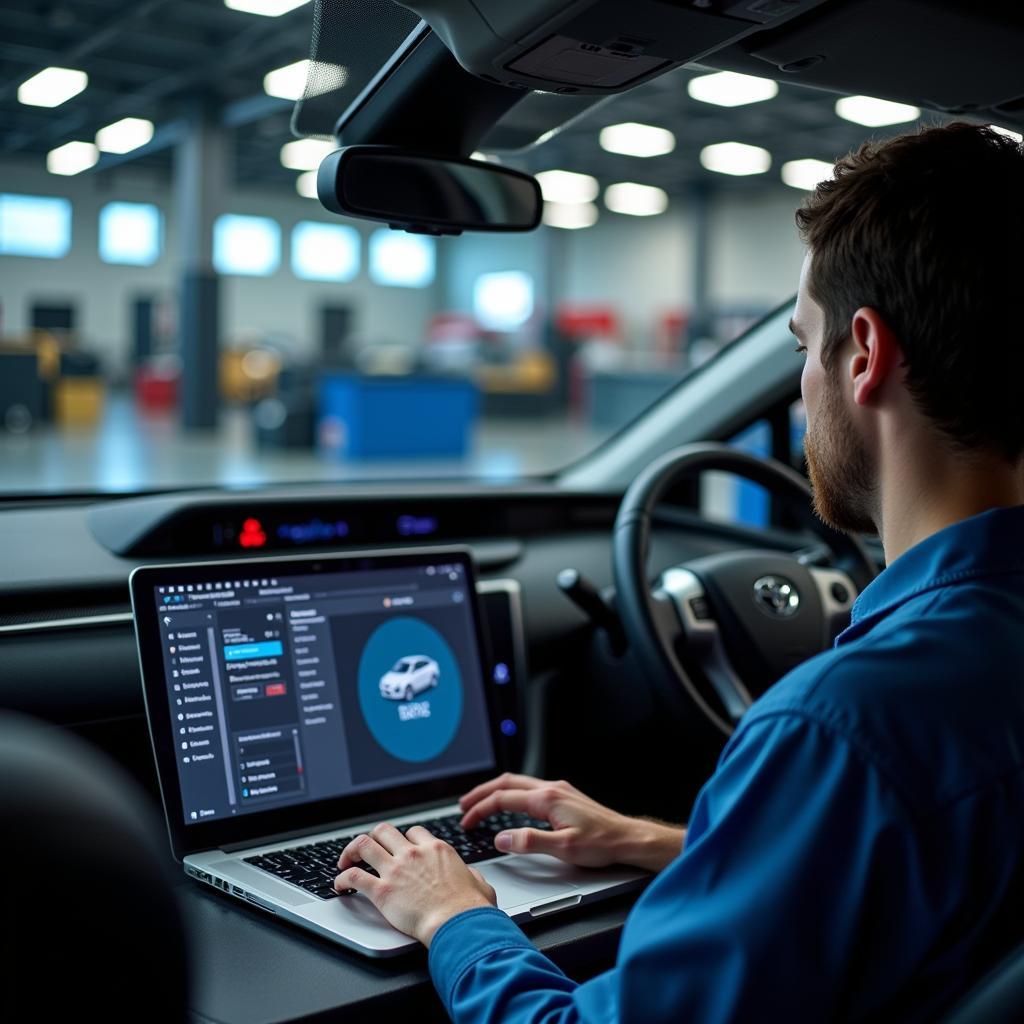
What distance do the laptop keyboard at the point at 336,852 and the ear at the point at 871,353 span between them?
76cm

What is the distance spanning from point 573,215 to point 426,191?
82.3 feet

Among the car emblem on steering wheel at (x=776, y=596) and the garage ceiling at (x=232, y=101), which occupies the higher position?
the garage ceiling at (x=232, y=101)

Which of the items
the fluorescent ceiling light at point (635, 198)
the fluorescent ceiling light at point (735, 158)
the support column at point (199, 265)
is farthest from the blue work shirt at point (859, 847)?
the fluorescent ceiling light at point (635, 198)

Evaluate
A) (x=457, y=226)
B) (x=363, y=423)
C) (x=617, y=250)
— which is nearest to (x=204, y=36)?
(x=363, y=423)

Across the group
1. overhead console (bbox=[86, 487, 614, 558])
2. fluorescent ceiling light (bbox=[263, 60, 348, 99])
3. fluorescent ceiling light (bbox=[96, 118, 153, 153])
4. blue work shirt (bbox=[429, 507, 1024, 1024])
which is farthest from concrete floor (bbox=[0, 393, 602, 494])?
blue work shirt (bbox=[429, 507, 1024, 1024])

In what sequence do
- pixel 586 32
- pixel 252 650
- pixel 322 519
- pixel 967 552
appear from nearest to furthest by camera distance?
pixel 967 552 < pixel 586 32 < pixel 252 650 < pixel 322 519

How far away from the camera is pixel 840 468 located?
103 centimetres

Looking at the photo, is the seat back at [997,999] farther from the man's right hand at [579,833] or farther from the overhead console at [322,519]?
the overhead console at [322,519]

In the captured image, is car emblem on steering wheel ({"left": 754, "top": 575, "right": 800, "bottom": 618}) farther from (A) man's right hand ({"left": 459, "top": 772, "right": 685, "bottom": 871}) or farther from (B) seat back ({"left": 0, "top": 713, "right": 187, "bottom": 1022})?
(B) seat back ({"left": 0, "top": 713, "right": 187, "bottom": 1022})

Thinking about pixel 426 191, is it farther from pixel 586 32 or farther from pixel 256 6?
pixel 256 6

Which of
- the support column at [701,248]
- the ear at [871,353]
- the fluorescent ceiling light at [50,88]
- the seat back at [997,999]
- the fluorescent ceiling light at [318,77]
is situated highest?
the fluorescent ceiling light at [50,88]

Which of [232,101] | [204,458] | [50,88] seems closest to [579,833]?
[50,88]

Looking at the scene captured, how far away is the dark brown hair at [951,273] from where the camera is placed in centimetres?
93

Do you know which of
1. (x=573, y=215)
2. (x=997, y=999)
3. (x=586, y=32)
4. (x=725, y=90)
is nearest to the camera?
(x=997, y=999)
